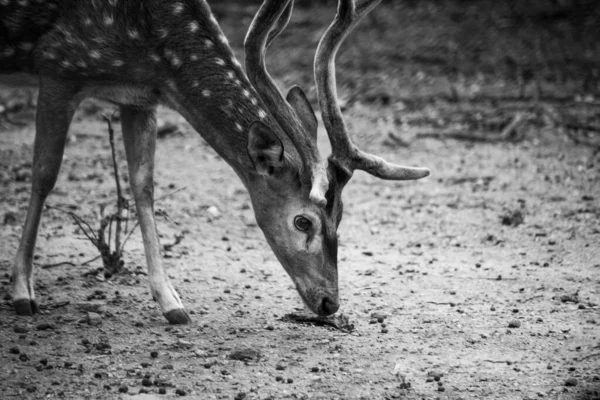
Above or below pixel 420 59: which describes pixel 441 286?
below

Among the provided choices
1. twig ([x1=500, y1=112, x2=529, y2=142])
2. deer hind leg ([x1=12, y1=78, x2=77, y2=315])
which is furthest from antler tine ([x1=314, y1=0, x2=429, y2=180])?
twig ([x1=500, y1=112, x2=529, y2=142])

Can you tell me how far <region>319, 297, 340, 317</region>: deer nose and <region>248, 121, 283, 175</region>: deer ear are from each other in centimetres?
74

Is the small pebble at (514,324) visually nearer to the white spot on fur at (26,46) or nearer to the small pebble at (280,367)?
the small pebble at (280,367)

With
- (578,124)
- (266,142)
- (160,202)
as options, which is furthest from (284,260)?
(578,124)

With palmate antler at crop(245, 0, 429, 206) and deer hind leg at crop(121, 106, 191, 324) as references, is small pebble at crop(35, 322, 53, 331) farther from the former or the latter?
palmate antler at crop(245, 0, 429, 206)

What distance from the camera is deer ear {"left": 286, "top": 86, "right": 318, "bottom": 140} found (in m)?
4.80

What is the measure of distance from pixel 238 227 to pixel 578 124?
4.61 m

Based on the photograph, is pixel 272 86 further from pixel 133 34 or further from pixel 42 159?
pixel 42 159

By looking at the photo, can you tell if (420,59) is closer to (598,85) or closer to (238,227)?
(598,85)

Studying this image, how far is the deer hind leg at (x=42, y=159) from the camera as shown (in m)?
4.82

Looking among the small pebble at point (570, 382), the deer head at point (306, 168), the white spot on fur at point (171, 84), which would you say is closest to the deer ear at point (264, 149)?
the deer head at point (306, 168)

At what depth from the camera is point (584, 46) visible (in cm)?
1164

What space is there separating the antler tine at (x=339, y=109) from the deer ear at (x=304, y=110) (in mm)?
208

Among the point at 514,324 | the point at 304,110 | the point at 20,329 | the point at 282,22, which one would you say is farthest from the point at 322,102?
the point at 20,329
